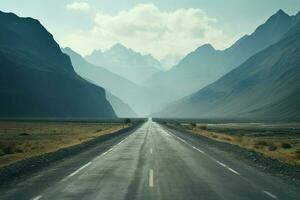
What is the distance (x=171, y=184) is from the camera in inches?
601

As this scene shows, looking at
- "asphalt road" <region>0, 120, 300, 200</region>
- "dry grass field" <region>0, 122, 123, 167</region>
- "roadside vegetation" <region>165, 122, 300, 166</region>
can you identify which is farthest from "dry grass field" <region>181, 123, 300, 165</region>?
"dry grass field" <region>0, 122, 123, 167</region>

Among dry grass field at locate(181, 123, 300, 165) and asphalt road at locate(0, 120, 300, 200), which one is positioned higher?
dry grass field at locate(181, 123, 300, 165)

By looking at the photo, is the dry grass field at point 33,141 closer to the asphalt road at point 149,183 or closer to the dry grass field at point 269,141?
the asphalt road at point 149,183

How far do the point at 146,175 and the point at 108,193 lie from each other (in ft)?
14.2

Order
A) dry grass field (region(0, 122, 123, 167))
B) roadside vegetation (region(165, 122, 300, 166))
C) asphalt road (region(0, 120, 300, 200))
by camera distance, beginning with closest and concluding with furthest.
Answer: asphalt road (region(0, 120, 300, 200)), roadside vegetation (region(165, 122, 300, 166)), dry grass field (region(0, 122, 123, 167))

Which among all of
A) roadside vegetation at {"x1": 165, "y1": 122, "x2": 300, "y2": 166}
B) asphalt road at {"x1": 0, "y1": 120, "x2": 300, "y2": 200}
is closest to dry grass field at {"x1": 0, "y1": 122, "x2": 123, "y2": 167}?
asphalt road at {"x1": 0, "y1": 120, "x2": 300, "y2": 200}

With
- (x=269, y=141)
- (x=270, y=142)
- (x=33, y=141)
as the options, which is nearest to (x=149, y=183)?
(x=270, y=142)

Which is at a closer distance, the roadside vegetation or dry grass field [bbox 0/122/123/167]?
the roadside vegetation

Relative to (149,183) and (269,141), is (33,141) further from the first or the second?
(149,183)

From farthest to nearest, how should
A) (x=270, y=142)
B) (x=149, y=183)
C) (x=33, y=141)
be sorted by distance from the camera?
(x=33, y=141)
(x=270, y=142)
(x=149, y=183)

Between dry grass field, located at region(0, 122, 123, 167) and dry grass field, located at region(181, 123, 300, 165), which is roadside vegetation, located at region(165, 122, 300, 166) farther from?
dry grass field, located at region(0, 122, 123, 167)

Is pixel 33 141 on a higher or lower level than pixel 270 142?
lower

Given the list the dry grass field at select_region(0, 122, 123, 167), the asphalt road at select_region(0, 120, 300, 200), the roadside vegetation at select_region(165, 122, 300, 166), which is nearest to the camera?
the asphalt road at select_region(0, 120, 300, 200)

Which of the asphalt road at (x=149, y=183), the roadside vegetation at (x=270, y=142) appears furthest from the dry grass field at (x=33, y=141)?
the roadside vegetation at (x=270, y=142)
